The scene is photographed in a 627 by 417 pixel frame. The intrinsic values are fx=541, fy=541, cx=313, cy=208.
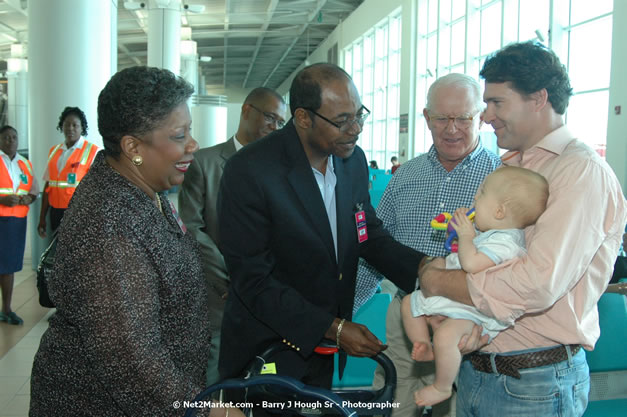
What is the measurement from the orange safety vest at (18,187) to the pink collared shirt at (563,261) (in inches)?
211

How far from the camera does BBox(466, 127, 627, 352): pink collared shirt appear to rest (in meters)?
1.37

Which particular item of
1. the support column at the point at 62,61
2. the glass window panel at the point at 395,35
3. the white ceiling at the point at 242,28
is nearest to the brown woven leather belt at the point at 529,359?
the support column at the point at 62,61

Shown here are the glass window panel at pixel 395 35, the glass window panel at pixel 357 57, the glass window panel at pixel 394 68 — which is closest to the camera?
the glass window panel at pixel 395 35

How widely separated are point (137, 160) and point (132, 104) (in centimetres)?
16

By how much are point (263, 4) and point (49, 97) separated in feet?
49.9

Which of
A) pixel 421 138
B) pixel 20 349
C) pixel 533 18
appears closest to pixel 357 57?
pixel 421 138

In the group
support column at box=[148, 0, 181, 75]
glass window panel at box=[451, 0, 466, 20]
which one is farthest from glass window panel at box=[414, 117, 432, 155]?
support column at box=[148, 0, 181, 75]

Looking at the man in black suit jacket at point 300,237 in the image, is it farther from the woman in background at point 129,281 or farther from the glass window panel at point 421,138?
the glass window panel at point 421,138

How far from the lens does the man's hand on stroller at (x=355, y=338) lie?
1702 mm

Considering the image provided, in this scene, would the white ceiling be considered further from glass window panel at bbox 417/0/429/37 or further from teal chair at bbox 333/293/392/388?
teal chair at bbox 333/293/392/388

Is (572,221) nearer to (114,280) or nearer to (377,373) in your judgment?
(114,280)

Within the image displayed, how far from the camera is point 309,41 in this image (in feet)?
92.1

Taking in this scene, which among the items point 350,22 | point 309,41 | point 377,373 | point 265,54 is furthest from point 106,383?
point 265,54

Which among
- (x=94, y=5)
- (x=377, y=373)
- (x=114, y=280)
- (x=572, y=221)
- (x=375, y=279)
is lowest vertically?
(x=377, y=373)
